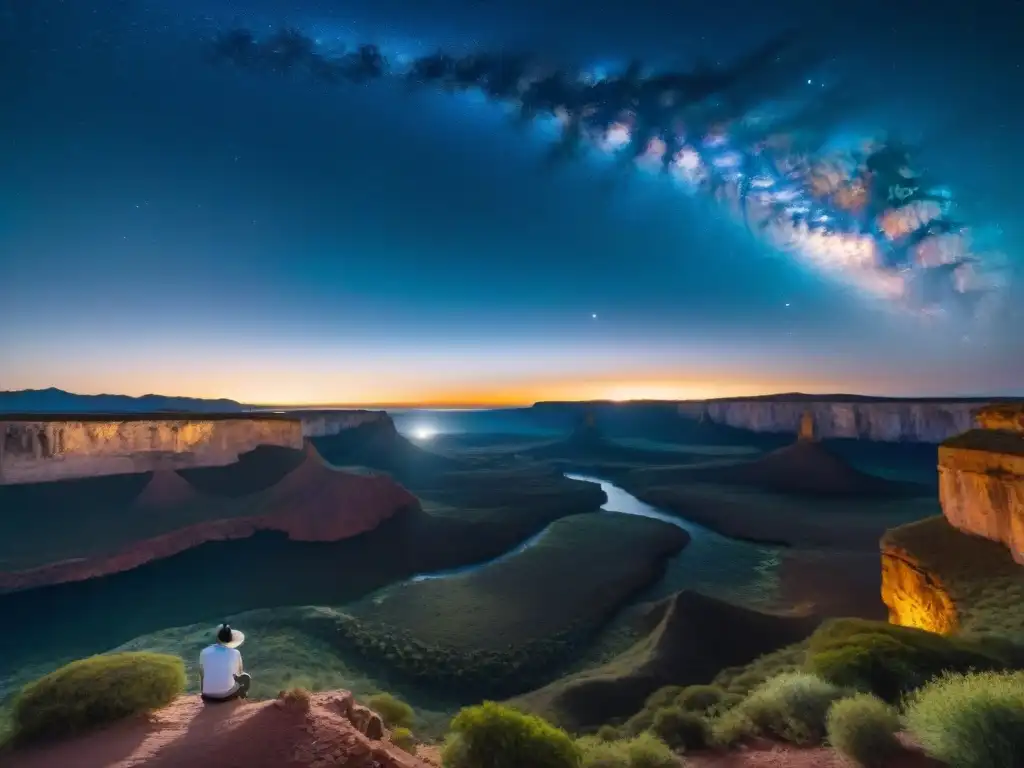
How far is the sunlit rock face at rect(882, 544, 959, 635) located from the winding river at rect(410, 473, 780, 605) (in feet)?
23.6

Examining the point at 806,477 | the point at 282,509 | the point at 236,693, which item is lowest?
the point at 806,477

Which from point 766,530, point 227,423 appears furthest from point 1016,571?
point 227,423

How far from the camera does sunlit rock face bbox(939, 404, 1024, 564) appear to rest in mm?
11680

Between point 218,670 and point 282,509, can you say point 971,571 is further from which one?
point 282,509

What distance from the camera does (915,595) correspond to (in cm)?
1319

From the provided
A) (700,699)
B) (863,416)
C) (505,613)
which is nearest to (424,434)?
(863,416)

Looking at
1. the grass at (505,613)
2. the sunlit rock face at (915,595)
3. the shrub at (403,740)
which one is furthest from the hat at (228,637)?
the sunlit rock face at (915,595)

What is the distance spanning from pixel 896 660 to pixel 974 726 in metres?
3.79

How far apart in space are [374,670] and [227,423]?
2723 centimetres

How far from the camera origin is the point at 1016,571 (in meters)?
11.4

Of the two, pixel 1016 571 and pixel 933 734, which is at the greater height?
pixel 933 734

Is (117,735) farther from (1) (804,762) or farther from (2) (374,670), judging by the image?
(2) (374,670)

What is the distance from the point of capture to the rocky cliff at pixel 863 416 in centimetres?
6222

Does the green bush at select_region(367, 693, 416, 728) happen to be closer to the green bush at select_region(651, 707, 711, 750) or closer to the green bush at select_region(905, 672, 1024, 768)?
the green bush at select_region(651, 707, 711, 750)
